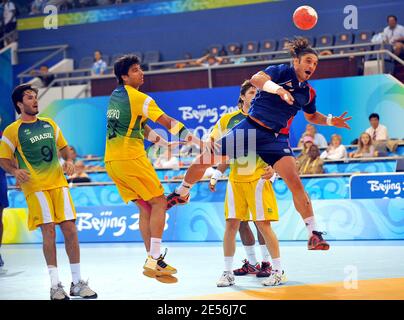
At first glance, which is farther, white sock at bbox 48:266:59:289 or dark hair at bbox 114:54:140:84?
dark hair at bbox 114:54:140:84

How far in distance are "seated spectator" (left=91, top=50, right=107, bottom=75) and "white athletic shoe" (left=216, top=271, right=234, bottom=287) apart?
12977 millimetres

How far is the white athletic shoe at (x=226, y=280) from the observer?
8288mm

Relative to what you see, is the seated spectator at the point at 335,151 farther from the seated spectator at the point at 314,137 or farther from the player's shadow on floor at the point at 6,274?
the player's shadow on floor at the point at 6,274

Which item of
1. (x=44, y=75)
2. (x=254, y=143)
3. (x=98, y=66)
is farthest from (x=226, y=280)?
(x=44, y=75)

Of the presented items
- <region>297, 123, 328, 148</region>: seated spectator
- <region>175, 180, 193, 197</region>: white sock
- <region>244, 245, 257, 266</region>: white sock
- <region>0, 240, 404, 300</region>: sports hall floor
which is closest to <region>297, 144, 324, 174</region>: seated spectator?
<region>297, 123, 328, 148</region>: seated spectator

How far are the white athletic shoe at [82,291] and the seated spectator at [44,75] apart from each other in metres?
14.0

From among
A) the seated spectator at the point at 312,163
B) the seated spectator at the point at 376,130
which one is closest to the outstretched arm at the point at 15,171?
the seated spectator at the point at 312,163

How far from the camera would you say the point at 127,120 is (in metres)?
7.74

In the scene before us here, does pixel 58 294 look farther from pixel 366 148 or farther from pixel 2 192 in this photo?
pixel 366 148

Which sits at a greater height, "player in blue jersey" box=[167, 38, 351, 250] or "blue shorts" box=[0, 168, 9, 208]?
"player in blue jersey" box=[167, 38, 351, 250]

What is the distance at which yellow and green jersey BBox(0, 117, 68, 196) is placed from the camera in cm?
780

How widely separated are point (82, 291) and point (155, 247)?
0.89 metres

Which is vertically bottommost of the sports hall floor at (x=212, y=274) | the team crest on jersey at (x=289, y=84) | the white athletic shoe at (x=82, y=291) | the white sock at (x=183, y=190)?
the sports hall floor at (x=212, y=274)

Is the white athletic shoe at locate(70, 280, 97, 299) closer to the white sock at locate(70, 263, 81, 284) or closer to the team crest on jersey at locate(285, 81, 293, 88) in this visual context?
the white sock at locate(70, 263, 81, 284)
